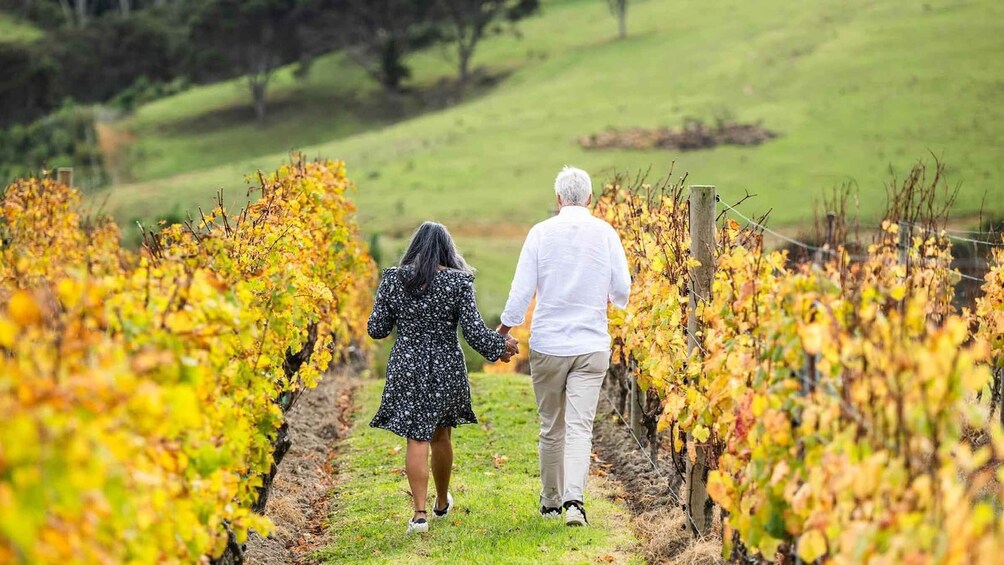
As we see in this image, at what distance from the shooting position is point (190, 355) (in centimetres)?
420

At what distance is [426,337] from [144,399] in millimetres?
4126

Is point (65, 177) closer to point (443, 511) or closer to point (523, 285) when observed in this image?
point (443, 511)

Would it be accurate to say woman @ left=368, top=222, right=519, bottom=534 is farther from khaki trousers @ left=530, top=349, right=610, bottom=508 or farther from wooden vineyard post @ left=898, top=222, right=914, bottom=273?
wooden vineyard post @ left=898, top=222, right=914, bottom=273

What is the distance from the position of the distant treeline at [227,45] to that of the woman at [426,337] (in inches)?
1949

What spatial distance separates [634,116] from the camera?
41.9 metres

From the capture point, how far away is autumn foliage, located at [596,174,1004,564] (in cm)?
331

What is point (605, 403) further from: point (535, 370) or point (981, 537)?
point (981, 537)

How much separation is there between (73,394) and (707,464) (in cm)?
446

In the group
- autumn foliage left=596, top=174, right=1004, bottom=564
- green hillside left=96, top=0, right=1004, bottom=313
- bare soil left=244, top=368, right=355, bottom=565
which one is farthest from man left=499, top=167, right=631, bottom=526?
green hillside left=96, top=0, right=1004, bottom=313

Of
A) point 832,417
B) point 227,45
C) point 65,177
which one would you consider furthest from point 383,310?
point 227,45

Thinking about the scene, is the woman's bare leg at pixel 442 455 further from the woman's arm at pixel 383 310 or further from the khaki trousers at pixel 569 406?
the woman's arm at pixel 383 310

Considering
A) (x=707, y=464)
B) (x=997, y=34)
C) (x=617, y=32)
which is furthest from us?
(x=617, y=32)

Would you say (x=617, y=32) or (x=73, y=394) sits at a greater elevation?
(x=617, y=32)

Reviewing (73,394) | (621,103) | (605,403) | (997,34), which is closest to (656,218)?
(605,403)
